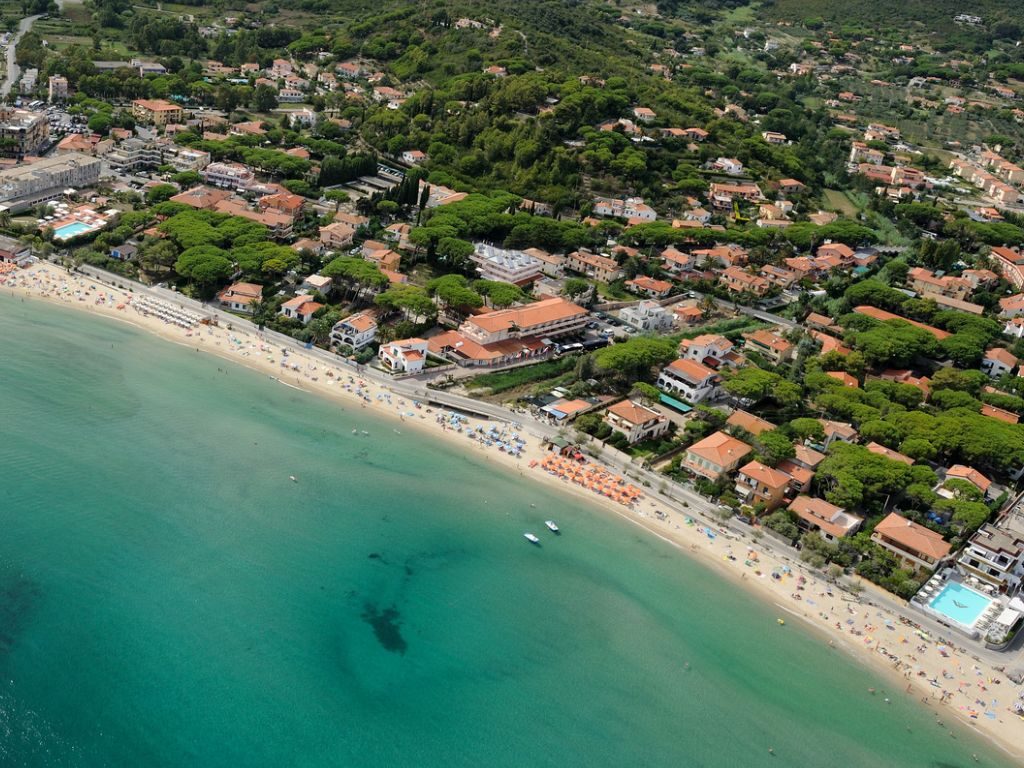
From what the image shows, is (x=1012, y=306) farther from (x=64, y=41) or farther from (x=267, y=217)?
(x=64, y=41)

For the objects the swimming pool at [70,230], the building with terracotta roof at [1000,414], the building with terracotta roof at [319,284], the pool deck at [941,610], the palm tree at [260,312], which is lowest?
the swimming pool at [70,230]

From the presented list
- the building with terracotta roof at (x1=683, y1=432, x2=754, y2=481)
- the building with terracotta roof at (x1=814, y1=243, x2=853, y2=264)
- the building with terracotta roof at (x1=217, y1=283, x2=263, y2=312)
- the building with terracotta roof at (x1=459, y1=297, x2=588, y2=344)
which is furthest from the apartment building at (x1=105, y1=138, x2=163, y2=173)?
the building with terracotta roof at (x1=814, y1=243, x2=853, y2=264)

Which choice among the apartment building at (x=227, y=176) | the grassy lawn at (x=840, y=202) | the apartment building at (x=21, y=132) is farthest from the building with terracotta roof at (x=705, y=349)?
the apartment building at (x=21, y=132)

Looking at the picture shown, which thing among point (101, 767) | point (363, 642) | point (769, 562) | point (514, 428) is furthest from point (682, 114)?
point (101, 767)

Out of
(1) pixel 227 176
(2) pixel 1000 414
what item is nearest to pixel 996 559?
(2) pixel 1000 414

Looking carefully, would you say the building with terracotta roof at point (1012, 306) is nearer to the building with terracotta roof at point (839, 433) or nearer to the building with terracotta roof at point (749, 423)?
the building with terracotta roof at point (839, 433)

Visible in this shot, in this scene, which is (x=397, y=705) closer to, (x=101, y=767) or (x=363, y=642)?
(x=363, y=642)
